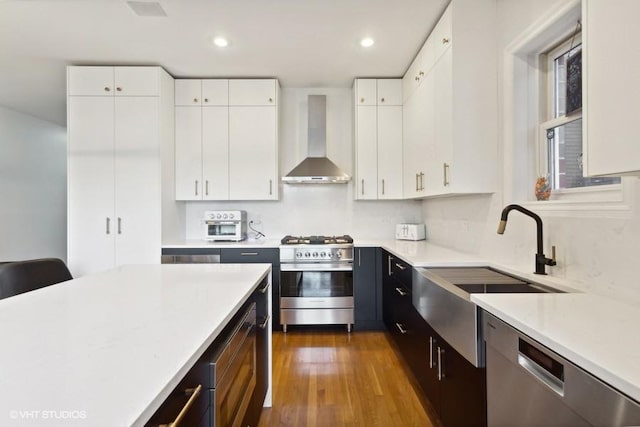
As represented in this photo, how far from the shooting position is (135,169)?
10.0 feet

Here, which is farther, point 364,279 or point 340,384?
point 364,279

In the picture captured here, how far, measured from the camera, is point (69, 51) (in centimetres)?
280

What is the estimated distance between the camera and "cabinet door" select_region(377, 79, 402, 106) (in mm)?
3383

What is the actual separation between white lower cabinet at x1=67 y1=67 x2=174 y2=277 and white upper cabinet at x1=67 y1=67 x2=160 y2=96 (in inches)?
1.1

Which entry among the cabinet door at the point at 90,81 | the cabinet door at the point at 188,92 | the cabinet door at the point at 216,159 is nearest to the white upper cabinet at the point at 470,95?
the cabinet door at the point at 216,159

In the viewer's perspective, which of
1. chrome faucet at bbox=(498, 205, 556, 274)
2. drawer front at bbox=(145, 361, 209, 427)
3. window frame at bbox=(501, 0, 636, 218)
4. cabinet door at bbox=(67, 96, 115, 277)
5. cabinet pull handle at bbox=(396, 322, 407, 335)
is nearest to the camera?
drawer front at bbox=(145, 361, 209, 427)

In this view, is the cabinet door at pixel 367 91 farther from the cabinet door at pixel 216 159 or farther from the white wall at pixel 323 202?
the cabinet door at pixel 216 159

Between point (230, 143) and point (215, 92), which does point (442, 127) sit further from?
point (215, 92)

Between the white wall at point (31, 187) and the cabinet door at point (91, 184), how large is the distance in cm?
215

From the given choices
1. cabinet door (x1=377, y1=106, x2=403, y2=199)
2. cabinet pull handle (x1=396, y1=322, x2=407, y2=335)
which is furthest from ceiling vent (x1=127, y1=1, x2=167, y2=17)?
cabinet pull handle (x1=396, y1=322, x2=407, y2=335)

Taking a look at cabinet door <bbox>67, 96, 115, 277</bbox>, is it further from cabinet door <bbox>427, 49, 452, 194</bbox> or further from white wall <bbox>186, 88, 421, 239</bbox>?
cabinet door <bbox>427, 49, 452, 194</bbox>

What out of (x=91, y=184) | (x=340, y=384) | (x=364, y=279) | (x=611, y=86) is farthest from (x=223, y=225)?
(x=611, y=86)

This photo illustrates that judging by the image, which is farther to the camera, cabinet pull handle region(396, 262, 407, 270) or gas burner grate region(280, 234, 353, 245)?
gas burner grate region(280, 234, 353, 245)

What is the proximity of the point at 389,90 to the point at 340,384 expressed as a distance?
291cm
